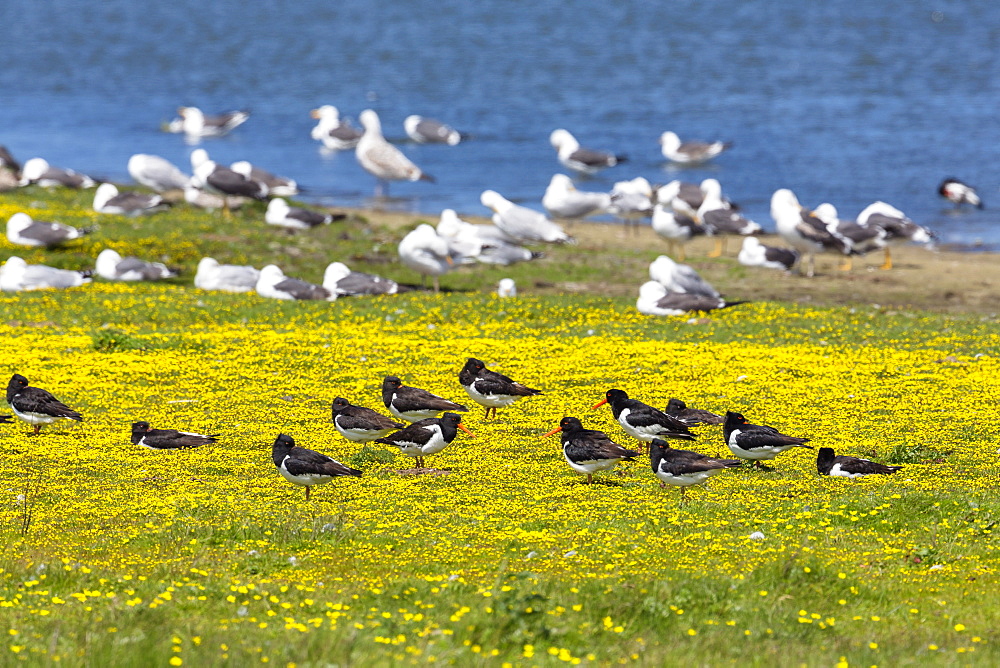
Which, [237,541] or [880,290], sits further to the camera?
[880,290]

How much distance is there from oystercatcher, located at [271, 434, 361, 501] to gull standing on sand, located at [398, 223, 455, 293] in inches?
686

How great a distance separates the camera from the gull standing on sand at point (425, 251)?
31828mm

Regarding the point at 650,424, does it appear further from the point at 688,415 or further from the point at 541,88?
the point at 541,88

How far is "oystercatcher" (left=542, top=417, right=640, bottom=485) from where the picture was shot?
14.8 metres

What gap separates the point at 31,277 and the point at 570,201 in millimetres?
18470

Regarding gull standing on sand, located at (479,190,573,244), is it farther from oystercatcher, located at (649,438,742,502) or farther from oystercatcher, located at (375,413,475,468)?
oystercatcher, located at (649,438,742,502)

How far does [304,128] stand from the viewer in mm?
72062

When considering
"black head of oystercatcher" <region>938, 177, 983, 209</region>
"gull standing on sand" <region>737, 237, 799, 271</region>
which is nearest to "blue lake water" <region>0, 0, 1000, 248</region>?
"black head of oystercatcher" <region>938, 177, 983, 209</region>

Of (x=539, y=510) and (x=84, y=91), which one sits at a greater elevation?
(x=84, y=91)

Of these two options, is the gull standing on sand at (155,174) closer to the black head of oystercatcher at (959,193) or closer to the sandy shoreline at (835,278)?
the sandy shoreline at (835,278)

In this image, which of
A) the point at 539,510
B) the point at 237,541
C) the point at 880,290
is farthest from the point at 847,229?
the point at 237,541

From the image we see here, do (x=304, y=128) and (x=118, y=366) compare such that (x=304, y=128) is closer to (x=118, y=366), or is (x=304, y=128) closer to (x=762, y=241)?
(x=762, y=241)

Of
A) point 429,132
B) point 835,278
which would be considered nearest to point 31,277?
point 835,278

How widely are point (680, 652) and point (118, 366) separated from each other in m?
15.5
